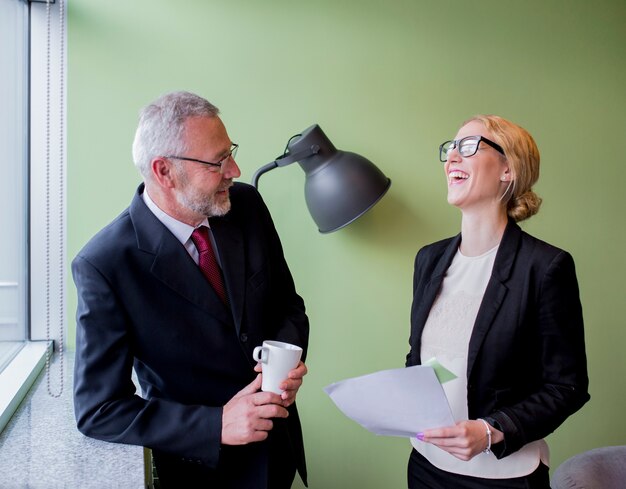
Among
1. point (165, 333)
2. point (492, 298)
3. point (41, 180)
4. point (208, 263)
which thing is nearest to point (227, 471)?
point (165, 333)

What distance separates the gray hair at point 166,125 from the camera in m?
1.42

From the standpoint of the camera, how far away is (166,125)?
1.42 metres

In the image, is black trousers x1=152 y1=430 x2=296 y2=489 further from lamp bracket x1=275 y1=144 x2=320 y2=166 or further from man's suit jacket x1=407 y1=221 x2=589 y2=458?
lamp bracket x1=275 y1=144 x2=320 y2=166

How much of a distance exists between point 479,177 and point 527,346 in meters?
0.43

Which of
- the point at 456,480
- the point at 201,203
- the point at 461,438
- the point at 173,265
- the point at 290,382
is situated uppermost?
the point at 201,203

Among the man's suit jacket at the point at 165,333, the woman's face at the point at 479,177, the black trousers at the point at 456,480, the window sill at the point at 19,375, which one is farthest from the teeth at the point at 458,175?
the window sill at the point at 19,375

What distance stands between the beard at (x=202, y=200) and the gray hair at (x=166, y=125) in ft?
0.25

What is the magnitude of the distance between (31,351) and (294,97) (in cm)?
133

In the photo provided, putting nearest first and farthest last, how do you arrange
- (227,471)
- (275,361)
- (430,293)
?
(275,361), (227,471), (430,293)

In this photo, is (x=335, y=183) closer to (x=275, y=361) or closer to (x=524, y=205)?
(x=524, y=205)

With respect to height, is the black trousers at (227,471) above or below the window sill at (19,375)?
below

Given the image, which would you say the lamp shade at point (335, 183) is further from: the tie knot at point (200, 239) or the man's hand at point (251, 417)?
the man's hand at point (251, 417)

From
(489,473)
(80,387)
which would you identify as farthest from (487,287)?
(80,387)

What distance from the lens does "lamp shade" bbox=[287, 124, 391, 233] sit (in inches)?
83.2
